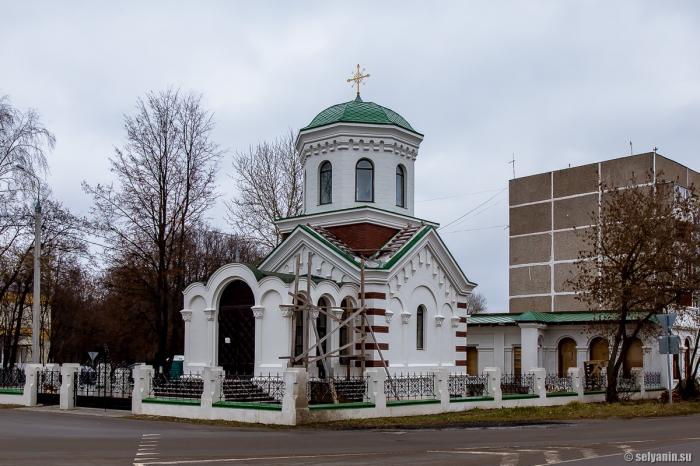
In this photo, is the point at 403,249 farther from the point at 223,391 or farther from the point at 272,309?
the point at 223,391

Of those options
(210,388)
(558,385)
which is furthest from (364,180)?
(210,388)

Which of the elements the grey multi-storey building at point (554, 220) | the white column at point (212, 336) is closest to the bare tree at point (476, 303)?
the grey multi-storey building at point (554, 220)

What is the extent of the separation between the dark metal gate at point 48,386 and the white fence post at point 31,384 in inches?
5.1

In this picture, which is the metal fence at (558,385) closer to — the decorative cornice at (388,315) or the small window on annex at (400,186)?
the decorative cornice at (388,315)

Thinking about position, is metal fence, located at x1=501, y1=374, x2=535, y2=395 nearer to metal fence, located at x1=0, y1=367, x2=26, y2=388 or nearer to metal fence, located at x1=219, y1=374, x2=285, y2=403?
metal fence, located at x1=219, y1=374, x2=285, y2=403

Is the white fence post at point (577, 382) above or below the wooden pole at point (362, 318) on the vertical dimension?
below

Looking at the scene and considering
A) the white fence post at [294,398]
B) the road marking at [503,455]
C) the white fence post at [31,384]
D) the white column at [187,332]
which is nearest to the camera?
the road marking at [503,455]

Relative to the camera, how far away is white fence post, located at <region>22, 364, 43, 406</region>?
2772 cm

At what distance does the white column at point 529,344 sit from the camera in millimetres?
37438

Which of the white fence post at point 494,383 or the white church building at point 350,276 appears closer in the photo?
the white church building at point 350,276

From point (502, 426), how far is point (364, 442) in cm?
570

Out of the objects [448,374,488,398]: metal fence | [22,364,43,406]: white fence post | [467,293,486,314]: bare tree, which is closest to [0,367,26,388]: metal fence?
[22,364,43,406]: white fence post

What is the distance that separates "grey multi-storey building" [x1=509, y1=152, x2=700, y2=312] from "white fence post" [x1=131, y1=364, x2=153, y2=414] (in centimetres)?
3154

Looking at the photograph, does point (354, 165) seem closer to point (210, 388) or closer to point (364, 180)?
point (364, 180)
